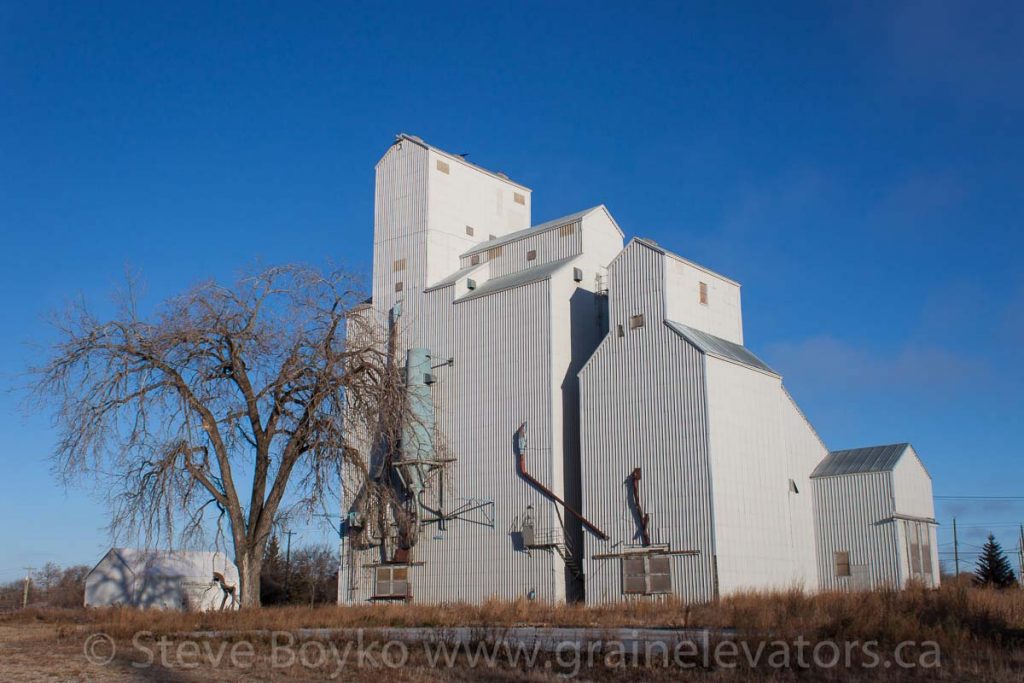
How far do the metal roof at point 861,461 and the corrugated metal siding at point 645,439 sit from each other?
8.14m

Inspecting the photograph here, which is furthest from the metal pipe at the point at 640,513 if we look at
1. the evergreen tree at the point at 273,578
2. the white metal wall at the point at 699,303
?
the evergreen tree at the point at 273,578

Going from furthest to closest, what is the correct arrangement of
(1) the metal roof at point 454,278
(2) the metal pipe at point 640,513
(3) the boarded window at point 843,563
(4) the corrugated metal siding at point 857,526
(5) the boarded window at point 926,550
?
(1) the metal roof at point 454,278
(5) the boarded window at point 926,550
(3) the boarded window at point 843,563
(4) the corrugated metal siding at point 857,526
(2) the metal pipe at point 640,513

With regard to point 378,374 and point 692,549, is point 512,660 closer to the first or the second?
point 692,549

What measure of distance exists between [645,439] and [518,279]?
9.60 metres

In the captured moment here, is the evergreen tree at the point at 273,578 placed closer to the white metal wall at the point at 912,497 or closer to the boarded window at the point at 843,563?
the boarded window at the point at 843,563

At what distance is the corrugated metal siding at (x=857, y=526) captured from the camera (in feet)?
119

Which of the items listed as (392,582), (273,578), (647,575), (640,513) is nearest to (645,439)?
(640,513)

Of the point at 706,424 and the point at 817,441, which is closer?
the point at 706,424

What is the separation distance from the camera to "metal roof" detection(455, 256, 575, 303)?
128ft

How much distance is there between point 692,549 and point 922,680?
1951 centimetres

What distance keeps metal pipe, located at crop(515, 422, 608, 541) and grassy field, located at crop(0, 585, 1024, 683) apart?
36.4 feet

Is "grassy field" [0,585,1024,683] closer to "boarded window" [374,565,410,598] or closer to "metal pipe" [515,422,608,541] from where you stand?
"metal pipe" [515,422,608,541]

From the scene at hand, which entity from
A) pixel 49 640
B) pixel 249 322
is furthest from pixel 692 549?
pixel 49 640

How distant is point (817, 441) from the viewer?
3978 cm
